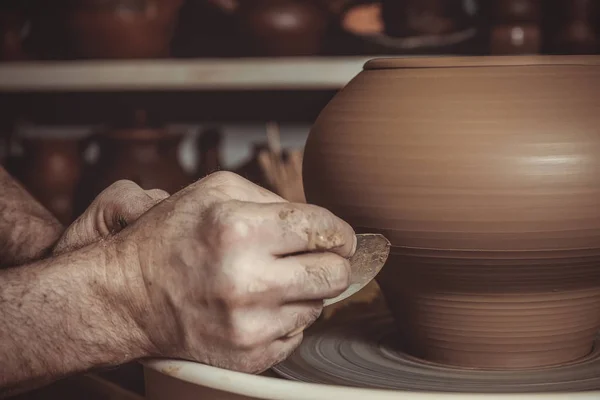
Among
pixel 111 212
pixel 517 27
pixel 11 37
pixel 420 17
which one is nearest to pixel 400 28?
pixel 420 17

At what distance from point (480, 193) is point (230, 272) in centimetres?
24

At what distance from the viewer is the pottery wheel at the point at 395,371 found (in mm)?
740

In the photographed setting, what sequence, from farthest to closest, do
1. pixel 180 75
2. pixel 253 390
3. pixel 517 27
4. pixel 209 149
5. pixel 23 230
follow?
pixel 209 149
pixel 180 75
pixel 517 27
pixel 23 230
pixel 253 390

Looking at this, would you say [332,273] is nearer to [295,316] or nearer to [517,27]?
[295,316]

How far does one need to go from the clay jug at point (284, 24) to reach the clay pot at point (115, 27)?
23 cm

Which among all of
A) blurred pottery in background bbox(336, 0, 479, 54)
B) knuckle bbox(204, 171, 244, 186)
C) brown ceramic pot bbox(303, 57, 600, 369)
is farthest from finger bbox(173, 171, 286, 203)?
blurred pottery in background bbox(336, 0, 479, 54)

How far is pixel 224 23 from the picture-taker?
2514 millimetres

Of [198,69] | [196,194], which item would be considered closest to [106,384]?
[196,194]

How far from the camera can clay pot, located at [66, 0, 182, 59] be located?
2.08 metres

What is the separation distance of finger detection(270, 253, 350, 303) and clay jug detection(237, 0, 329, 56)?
149 centimetres

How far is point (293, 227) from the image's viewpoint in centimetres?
→ 66

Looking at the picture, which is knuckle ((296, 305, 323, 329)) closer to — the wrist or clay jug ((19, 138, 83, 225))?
the wrist

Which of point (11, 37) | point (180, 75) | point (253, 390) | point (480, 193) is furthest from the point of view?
point (11, 37)

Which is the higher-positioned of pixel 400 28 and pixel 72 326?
pixel 400 28
